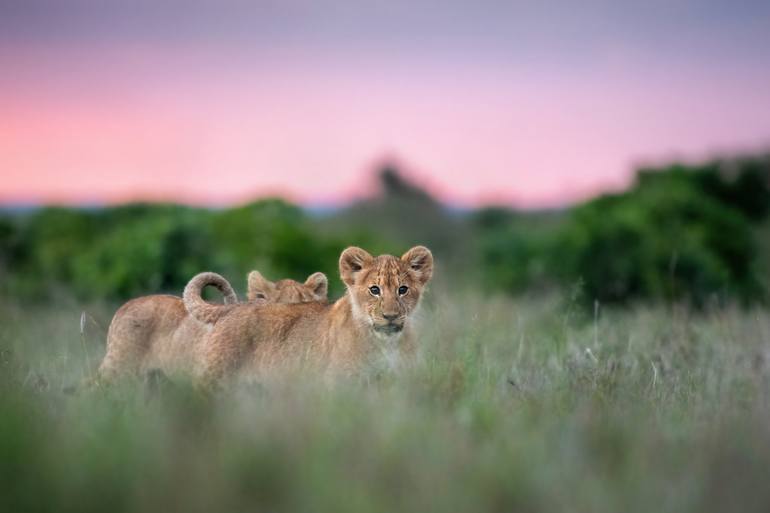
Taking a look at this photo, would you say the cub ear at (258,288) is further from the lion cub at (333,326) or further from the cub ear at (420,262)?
the cub ear at (420,262)

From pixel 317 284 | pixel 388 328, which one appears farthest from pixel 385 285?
pixel 317 284

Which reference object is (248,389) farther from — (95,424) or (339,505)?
(339,505)

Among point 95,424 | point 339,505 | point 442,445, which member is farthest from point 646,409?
point 95,424

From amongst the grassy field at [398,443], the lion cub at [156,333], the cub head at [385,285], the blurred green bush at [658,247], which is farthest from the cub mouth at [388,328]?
the blurred green bush at [658,247]

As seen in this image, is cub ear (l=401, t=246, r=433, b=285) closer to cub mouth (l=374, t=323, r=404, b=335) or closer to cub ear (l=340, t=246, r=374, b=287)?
cub ear (l=340, t=246, r=374, b=287)

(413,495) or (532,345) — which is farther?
(532,345)

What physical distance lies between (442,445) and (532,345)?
518 cm

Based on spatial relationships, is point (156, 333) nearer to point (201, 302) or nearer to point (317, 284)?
point (201, 302)

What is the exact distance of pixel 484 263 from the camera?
A: 97.9ft

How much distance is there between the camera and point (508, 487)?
16.1 ft

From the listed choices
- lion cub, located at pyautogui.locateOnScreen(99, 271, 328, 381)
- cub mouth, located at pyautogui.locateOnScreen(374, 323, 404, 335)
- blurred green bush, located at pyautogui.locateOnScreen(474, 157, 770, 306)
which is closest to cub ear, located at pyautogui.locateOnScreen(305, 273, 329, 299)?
lion cub, located at pyautogui.locateOnScreen(99, 271, 328, 381)

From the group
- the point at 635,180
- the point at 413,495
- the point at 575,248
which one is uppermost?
the point at 635,180

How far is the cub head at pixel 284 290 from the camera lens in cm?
1000

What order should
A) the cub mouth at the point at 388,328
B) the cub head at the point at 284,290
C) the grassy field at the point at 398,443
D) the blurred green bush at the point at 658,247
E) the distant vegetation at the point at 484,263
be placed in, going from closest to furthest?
the grassy field at the point at 398,443 < the cub mouth at the point at 388,328 < the cub head at the point at 284,290 < the distant vegetation at the point at 484,263 < the blurred green bush at the point at 658,247
